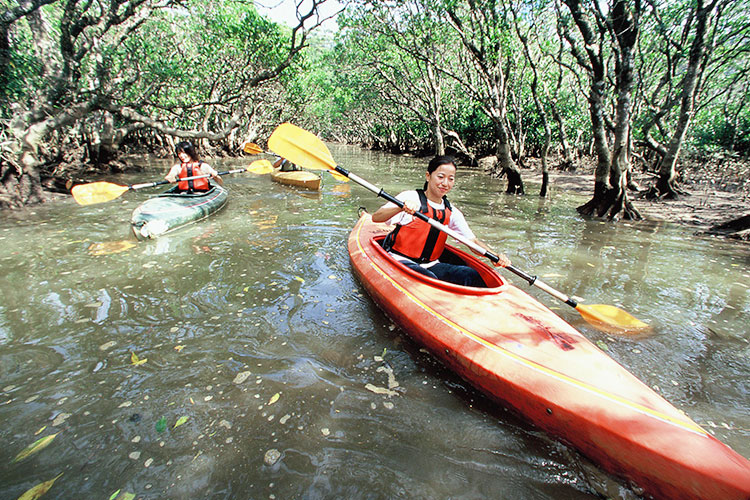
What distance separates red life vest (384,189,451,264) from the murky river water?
0.79 meters

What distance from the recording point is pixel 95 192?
654cm

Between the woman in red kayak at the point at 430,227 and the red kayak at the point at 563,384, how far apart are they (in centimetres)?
39

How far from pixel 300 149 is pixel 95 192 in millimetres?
4647

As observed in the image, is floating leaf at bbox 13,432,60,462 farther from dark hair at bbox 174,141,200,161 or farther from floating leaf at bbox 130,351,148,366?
dark hair at bbox 174,141,200,161

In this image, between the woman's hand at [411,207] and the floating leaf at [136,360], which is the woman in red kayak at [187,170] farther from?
the woman's hand at [411,207]

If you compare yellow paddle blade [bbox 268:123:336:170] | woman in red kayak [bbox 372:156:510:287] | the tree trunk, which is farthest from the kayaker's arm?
the tree trunk

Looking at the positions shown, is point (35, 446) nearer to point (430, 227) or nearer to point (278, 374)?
point (278, 374)

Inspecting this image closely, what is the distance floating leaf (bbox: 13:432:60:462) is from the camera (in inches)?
80.0

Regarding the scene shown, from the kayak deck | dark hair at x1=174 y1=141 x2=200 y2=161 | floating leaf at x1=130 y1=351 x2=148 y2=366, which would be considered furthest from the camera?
the kayak deck

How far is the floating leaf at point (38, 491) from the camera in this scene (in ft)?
5.92

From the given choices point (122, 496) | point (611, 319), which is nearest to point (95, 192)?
point (122, 496)

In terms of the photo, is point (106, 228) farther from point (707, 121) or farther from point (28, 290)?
point (707, 121)

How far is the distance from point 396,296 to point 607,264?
4041 millimetres

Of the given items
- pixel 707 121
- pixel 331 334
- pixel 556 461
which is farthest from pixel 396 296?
pixel 707 121
